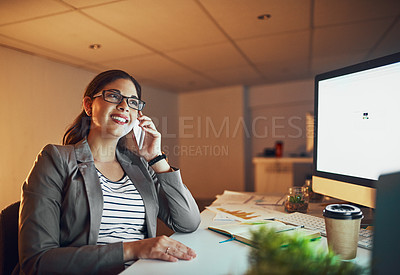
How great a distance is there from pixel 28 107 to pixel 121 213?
285 centimetres

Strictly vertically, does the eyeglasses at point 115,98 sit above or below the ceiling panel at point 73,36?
below

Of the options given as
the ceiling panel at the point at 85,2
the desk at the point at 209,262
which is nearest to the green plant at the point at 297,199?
the desk at the point at 209,262

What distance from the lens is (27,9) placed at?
2.30 metres

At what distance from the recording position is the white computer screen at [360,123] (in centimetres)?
100

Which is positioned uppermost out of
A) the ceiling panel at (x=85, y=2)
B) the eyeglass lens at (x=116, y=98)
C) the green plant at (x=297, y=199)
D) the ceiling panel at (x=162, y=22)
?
the ceiling panel at (x=162, y=22)

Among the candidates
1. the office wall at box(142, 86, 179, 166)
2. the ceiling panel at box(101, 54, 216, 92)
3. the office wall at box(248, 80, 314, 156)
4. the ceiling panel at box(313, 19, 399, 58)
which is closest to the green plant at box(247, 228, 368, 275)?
the ceiling panel at box(313, 19, 399, 58)

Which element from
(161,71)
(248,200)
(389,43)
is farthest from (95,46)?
(389,43)

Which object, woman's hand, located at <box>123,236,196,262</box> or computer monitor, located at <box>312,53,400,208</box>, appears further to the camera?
computer monitor, located at <box>312,53,400,208</box>

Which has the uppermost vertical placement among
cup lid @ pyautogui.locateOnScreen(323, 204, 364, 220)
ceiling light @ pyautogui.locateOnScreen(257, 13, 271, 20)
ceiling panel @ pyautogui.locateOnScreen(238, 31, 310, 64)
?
ceiling panel @ pyautogui.locateOnScreen(238, 31, 310, 64)

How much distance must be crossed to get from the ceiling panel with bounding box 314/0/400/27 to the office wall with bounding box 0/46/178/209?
3013mm

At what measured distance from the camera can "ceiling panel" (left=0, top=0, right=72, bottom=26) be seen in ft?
7.22

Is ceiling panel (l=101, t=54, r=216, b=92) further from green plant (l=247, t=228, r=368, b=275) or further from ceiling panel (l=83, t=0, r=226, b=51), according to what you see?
green plant (l=247, t=228, r=368, b=275)

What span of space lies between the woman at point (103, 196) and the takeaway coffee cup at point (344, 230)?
1.31 ft

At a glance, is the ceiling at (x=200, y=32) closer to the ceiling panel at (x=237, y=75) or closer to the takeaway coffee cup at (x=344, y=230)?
the ceiling panel at (x=237, y=75)
